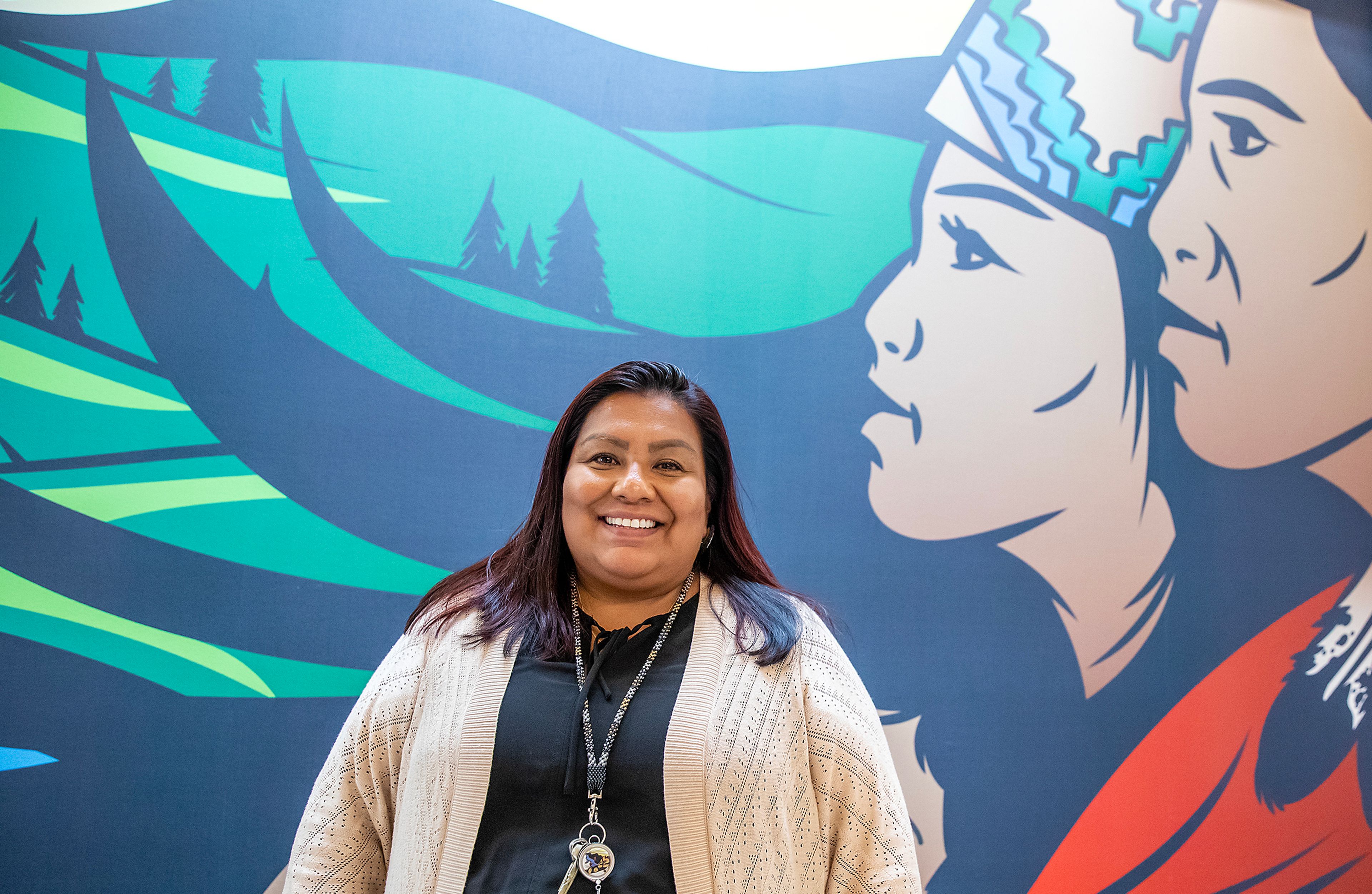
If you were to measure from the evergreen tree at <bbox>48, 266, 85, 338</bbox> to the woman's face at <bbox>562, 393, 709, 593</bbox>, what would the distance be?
46.6 inches

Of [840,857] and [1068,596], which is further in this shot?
[1068,596]

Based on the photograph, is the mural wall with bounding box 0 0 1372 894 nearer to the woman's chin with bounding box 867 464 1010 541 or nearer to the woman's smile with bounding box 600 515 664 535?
the woman's chin with bounding box 867 464 1010 541

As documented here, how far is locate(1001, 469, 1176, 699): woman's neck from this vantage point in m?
2.34

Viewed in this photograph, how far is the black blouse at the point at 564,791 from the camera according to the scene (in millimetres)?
1343

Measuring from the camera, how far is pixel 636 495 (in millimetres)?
1511

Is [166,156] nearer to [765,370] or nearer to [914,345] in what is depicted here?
[765,370]

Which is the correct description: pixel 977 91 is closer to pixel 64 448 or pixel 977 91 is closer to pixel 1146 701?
pixel 1146 701

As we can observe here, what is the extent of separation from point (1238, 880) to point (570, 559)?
2141mm

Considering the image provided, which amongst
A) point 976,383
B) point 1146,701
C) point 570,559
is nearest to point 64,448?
point 570,559

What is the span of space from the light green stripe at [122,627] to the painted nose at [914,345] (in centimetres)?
173

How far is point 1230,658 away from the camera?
95.2 inches

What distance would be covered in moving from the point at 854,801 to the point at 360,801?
89cm

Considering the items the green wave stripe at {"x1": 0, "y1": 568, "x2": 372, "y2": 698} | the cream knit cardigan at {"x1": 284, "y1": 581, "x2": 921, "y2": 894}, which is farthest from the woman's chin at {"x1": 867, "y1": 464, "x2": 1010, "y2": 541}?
the green wave stripe at {"x1": 0, "y1": 568, "x2": 372, "y2": 698}

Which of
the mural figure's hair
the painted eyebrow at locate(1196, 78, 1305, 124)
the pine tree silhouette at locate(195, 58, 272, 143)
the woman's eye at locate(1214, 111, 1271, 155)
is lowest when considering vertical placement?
the pine tree silhouette at locate(195, 58, 272, 143)
